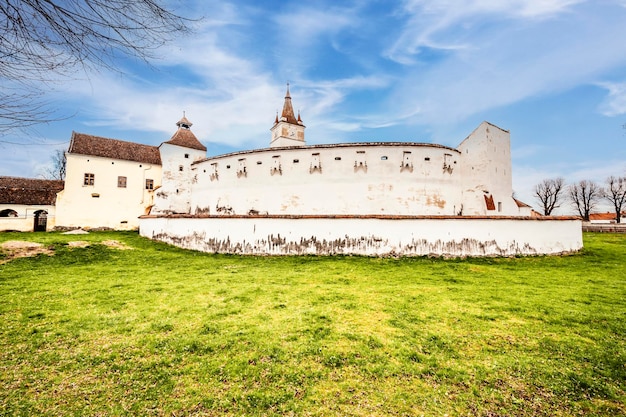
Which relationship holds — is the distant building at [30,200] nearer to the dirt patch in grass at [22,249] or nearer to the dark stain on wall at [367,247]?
the dirt patch in grass at [22,249]

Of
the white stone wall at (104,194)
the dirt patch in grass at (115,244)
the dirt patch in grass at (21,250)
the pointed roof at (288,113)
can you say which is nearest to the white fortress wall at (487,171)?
the dirt patch in grass at (115,244)

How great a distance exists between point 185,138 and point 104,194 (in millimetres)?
9767

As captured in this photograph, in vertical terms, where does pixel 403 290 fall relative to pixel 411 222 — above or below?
below

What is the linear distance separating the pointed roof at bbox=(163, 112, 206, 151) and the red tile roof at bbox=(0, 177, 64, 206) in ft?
47.2

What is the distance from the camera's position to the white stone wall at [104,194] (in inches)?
989

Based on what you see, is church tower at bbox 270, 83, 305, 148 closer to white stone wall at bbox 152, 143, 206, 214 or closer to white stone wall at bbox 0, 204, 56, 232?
white stone wall at bbox 152, 143, 206, 214

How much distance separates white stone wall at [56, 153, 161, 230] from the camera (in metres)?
25.1

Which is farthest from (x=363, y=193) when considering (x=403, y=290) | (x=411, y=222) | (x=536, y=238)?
(x=403, y=290)

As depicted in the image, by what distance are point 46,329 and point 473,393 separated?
7.92 meters

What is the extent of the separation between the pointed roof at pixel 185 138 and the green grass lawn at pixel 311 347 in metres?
21.8

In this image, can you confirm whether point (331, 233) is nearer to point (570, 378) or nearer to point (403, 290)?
point (403, 290)

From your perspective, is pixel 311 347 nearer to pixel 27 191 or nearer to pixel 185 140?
pixel 185 140

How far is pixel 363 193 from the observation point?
20953mm

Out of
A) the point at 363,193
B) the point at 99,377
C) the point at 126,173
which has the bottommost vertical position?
the point at 99,377
